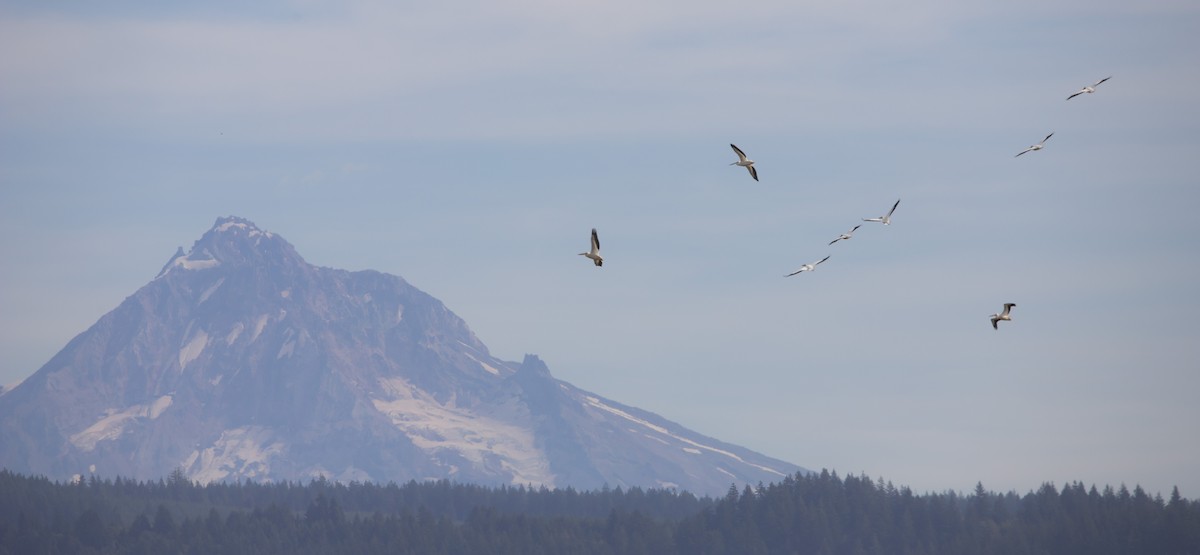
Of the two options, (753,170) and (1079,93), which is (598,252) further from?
(1079,93)

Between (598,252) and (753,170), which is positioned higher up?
(753,170)

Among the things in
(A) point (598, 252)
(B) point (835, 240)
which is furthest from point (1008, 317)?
(A) point (598, 252)

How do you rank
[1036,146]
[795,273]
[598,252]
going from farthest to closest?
[1036,146] → [795,273] → [598,252]

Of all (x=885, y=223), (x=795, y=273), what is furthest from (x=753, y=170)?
(x=885, y=223)

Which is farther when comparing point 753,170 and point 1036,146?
point 1036,146

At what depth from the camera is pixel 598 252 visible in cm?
10138

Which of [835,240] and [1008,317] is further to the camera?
[835,240]

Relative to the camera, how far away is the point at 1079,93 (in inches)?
5089

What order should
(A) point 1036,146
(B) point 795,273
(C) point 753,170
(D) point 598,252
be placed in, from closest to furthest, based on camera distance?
(D) point 598,252 → (C) point 753,170 → (B) point 795,273 → (A) point 1036,146

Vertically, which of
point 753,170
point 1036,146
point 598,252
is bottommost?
point 598,252

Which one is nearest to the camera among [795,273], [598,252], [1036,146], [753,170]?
[598,252]

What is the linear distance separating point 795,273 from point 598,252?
29413 mm

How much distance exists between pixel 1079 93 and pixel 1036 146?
7252mm

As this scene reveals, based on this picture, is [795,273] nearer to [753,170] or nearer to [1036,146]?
[753,170]
